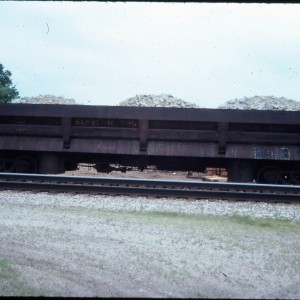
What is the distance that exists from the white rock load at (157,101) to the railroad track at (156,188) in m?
7.29

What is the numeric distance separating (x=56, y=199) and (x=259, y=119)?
5.76m

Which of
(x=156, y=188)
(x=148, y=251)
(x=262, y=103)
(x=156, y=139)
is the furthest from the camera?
(x=262, y=103)

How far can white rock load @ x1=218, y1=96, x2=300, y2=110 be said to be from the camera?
599 inches

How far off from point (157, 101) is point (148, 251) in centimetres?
1204

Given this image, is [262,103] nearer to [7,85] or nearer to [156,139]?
[156,139]

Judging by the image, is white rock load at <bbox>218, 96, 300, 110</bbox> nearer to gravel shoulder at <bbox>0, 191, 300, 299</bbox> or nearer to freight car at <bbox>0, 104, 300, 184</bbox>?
freight car at <bbox>0, 104, 300, 184</bbox>

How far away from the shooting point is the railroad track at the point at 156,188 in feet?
26.3

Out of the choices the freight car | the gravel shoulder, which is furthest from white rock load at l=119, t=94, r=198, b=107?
the gravel shoulder

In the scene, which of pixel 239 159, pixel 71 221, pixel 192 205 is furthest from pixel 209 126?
pixel 71 221

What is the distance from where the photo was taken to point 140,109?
976cm

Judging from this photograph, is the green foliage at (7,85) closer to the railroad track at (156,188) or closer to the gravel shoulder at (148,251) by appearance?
the railroad track at (156,188)

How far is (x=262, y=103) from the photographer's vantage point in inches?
616

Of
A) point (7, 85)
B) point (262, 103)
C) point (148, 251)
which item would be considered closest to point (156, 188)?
point (148, 251)

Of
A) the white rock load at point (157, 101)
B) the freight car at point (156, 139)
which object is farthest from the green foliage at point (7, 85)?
the freight car at point (156, 139)
